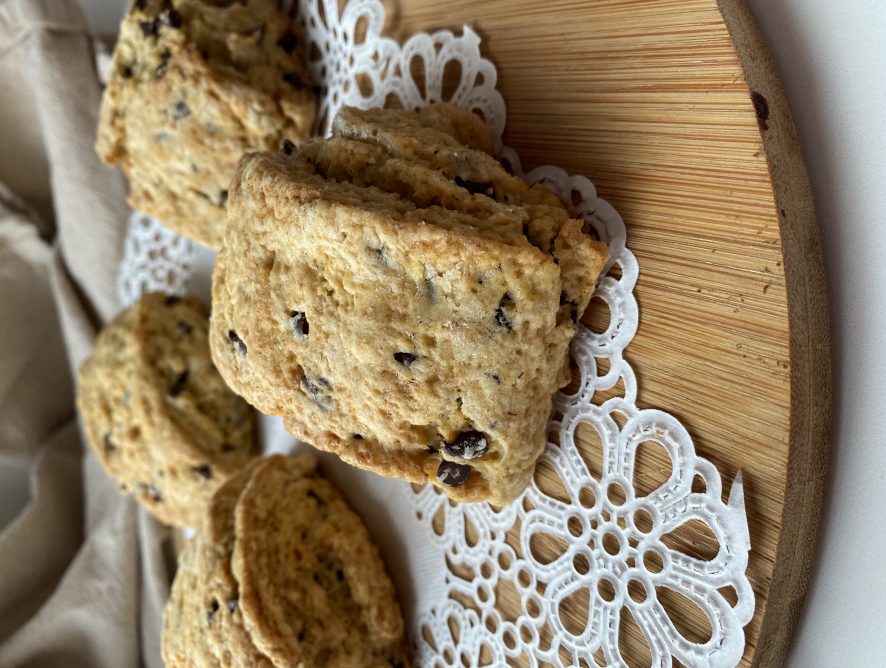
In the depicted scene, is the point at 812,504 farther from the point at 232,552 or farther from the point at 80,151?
the point at 80,151

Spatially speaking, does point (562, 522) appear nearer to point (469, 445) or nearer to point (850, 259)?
point (469, 445)

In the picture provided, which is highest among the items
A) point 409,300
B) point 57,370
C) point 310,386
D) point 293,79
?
point 293,79

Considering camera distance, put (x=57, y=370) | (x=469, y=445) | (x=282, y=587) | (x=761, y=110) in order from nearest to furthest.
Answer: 1. (x=761, y=110)
2. (x=469, y=445)
3. (x=282, y=587)
4. (x=57, y=370)

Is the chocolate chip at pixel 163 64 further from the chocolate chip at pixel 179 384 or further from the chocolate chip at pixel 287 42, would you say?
the chocolate chip at pixel 179 384

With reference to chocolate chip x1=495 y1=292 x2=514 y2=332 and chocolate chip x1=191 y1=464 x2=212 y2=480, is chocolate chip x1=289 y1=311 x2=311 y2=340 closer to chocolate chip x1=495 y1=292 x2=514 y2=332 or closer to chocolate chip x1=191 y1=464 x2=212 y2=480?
chocolate chip x1=495 y1=292 x2=514 y2=332

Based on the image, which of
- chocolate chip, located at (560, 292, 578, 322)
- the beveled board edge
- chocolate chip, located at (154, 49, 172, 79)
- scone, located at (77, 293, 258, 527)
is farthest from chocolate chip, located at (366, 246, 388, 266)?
scone, located at (77, 293, 258, 527)

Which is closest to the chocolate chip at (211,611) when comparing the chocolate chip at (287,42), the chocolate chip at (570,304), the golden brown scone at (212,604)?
the golden brown scone at (212,604)

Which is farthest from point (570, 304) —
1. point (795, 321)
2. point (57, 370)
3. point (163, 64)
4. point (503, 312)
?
point (57, 370)

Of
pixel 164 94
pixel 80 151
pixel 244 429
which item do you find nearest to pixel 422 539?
pixel 244 429
